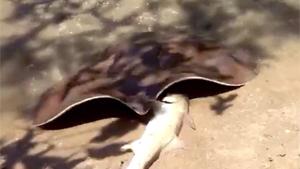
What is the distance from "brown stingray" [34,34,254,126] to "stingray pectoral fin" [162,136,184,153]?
0.29 meters

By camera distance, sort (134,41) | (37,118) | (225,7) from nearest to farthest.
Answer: (37,118), (134,41), (225,7)

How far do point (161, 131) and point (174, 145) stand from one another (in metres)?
0.14

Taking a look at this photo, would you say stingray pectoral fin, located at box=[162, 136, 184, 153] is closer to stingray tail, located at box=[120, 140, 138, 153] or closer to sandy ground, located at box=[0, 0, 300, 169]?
sandy ground, located at box=[0, 0, 300, 169]

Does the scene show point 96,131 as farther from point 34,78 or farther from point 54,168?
point 34,78

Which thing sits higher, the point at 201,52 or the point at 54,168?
the point at 201,52

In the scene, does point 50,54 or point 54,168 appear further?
point 50,54

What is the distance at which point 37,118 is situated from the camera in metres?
4.91

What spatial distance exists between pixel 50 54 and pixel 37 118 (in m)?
0.79

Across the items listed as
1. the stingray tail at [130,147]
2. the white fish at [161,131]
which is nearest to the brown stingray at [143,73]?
the white fish at [161,131]

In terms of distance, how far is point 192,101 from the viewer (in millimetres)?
4930

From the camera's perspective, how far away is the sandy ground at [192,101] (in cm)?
440

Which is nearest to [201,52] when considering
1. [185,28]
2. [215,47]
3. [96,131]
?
[215,47]

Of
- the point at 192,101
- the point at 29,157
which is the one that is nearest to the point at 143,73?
the point at 192,101

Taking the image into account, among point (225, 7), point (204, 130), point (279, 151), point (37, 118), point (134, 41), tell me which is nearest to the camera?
point (279, 151)
